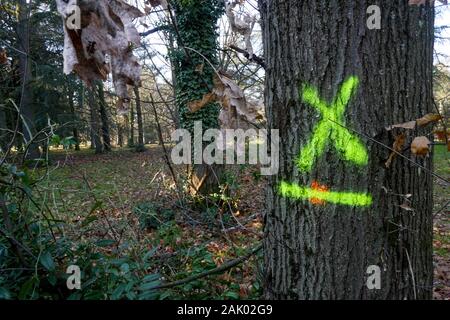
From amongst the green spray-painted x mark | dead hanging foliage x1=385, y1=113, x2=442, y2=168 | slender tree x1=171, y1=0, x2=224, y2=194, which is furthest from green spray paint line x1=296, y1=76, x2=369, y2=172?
slender tree x1=171, y1=0, x2=224, y2=194

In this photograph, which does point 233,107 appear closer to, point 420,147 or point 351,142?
point 351,142

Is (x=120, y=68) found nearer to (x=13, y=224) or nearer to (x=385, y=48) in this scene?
(x=385, y=48)

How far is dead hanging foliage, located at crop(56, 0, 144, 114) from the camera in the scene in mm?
1073

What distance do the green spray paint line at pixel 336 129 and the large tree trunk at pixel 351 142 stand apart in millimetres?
12

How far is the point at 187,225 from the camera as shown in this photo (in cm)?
551

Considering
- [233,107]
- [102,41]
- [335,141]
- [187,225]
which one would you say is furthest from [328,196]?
[187,225]

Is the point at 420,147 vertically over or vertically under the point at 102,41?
under

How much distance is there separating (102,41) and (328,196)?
1037mm

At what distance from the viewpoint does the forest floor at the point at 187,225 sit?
103 inches

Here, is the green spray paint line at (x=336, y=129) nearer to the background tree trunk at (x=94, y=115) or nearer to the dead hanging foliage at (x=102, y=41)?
the dead hanging foliage at (x=102, y=41)

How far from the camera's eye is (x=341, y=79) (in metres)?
1.37

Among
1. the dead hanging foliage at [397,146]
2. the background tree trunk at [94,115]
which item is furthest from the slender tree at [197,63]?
the dead hanging foliage at [397,146]
